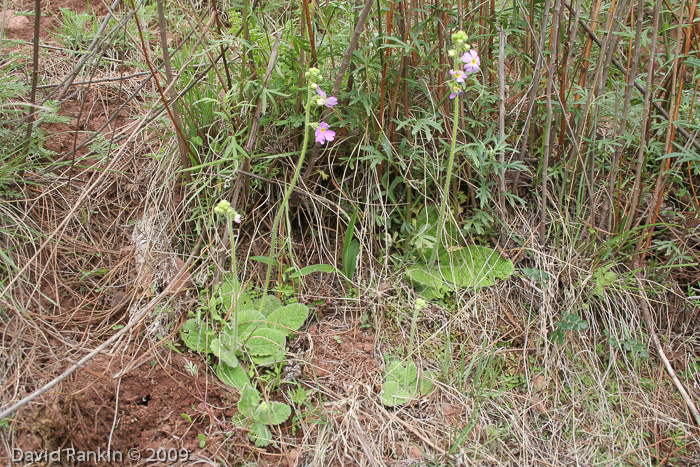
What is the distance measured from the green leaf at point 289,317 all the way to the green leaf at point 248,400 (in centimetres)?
24

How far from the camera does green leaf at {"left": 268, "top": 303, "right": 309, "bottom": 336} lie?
5.81 feet

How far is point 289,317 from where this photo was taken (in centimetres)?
179

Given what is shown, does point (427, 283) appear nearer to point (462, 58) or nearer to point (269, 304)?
point (269, 304)

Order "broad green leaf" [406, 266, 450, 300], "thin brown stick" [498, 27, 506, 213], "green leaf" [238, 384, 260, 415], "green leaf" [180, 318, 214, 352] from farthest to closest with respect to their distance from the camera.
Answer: "broad green leaf" [406, 266, 450, 300] → "thin brown stick" [498, 27, 506, 213] → "green leaf" [180, 318, 214, 352] → "green leaf" [238, 384, 260, 415]

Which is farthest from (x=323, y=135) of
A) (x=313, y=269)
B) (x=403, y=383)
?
(x=403, y=383)

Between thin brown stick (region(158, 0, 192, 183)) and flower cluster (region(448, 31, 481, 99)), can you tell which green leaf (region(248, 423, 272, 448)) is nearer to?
thin brown stick (region(158, 0, 192, 183))

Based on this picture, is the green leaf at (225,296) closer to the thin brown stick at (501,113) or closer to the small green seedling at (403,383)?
the small green seedling at (403,383)

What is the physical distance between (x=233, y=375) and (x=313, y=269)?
0.49 m

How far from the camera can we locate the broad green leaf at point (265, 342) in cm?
169

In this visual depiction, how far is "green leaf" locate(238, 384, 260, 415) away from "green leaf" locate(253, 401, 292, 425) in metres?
0.02

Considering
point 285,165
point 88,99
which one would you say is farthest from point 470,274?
point 88,99

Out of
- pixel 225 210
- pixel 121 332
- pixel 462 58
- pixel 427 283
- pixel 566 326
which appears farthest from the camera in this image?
pixel 427 283

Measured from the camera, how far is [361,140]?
187cm

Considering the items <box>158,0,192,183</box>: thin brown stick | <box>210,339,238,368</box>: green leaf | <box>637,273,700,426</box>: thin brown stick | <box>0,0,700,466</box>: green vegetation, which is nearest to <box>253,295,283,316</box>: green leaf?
<box>0,0,700,466</box>: green vegetation
